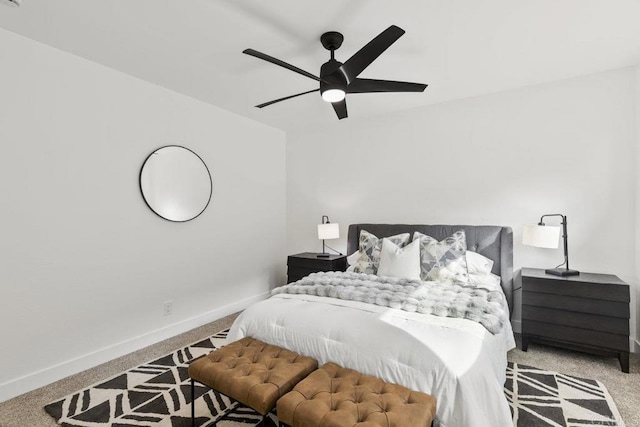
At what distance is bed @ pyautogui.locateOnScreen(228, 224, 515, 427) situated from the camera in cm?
149

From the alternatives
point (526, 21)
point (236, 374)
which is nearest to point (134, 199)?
point (236, 374)

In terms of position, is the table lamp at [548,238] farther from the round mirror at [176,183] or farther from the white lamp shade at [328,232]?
the round mirror at [176,183]

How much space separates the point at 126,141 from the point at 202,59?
1.03m

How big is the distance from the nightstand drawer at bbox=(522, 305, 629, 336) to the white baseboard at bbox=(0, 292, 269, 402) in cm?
318

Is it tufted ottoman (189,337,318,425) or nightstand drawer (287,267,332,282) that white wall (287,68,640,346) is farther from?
tufted ottoman (189,337,318,425)

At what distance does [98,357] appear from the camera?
268 cm

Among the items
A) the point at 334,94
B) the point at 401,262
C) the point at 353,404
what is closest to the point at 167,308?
the point at 401,262

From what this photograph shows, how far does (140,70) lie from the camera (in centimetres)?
282

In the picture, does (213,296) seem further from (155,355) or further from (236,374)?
(236,374)

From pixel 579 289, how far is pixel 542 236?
488mm

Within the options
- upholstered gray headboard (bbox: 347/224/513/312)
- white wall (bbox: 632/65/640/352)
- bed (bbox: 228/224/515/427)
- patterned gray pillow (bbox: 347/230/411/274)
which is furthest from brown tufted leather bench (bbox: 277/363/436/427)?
white wall (bbox: 632/65/640/352)

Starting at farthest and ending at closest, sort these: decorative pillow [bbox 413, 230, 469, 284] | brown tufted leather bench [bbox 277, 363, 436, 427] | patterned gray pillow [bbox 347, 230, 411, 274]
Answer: patterned gray pillow [bbox 347, 230, 411, 274]
decorative pillow [bbox 413, 230, 469, 284]
brown tufted leather bench [bbox 277, 363, 436, 427]

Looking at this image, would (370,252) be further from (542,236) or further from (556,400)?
(556,400)

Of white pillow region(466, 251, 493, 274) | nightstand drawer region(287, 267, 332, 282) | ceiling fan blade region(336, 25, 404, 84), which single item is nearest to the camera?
ceiling fan blade region(336, 25, 404, 84)
